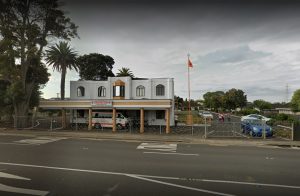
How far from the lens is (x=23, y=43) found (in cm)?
2841

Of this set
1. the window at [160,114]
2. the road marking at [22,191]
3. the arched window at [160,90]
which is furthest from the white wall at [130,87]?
the road marking at [22,191]

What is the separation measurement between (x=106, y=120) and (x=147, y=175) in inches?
861

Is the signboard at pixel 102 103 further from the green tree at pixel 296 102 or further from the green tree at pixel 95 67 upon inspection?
the green tree at pixel 296 102

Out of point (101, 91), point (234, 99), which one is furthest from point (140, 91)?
point (234, 99)

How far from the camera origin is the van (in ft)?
101

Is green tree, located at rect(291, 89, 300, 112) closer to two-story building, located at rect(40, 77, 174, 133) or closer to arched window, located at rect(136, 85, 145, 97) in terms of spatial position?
two-story building, located at rect(40, 77, 174, 133)

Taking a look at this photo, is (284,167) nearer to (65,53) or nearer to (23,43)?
(23,43)

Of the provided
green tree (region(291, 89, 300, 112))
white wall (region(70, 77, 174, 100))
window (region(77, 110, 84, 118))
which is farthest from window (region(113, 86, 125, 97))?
green tree (region(291, 89, 300, 112))

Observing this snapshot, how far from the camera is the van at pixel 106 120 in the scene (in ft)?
101

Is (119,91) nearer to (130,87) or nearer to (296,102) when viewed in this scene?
(130,87)

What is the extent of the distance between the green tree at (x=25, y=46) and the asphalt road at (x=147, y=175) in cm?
1556

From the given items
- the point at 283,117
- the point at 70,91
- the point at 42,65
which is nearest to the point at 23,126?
the point at 42,65

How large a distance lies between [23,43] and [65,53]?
55.7 ft

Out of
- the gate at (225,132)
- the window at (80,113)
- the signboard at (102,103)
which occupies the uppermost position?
the signboard at (102,103)
